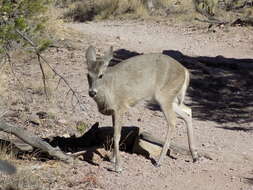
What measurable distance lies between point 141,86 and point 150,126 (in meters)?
2.61

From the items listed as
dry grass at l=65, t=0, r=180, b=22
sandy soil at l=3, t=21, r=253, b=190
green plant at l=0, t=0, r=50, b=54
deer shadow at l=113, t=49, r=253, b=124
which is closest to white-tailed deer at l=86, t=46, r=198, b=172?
sandy soil at l=3, t=21, r=253, b=190

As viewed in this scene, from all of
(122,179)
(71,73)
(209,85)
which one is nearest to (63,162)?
(122,179)

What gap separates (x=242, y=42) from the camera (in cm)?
2070

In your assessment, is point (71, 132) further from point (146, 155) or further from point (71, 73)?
point (71, 73)

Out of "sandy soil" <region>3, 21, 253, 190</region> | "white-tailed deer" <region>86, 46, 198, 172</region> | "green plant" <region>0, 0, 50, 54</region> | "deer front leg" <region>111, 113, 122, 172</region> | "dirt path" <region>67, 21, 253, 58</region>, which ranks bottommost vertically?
"dirt path" <region>67, 21, 253, 58</region>

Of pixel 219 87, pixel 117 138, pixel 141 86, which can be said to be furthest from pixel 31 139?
pixel 219 87

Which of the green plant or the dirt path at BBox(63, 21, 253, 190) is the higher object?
the green plant

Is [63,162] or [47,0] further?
[47,0]

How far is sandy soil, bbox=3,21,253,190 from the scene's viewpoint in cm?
774

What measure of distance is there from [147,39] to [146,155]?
43.1 ft

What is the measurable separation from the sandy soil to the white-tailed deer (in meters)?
0.42

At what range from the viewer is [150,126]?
37.1 feet

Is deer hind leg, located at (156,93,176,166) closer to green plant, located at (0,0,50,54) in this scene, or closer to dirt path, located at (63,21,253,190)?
dirt path, located at (63,21,253,190)

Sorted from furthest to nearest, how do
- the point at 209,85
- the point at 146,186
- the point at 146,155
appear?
1. the point at 209,85
2. the point at 146,155
3. the point at 146,186
